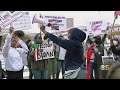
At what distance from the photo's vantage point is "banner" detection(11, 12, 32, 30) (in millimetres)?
6908

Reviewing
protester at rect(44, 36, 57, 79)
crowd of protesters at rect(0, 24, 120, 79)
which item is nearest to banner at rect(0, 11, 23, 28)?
crowd of protesters at rect(0, 24, 120, 79)

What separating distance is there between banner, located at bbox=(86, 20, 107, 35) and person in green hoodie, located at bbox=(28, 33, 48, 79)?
128 cm

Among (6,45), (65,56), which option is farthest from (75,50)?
(6,45)

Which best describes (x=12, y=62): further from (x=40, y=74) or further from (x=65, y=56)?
(x=40, y=74)

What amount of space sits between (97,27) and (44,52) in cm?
144

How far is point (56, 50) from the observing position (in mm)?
9820

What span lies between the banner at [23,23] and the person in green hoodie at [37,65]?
1.03 meters

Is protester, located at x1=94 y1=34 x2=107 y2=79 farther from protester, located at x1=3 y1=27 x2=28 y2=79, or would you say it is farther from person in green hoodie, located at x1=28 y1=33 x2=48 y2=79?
protester, located at x1=3 y1=27 x2=28 y2=79

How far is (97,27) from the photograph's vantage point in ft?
28.5
